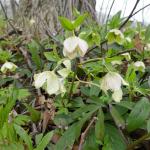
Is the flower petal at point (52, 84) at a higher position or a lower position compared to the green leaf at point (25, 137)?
higher

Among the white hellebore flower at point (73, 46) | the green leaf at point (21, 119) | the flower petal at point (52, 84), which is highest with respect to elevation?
the white hellebore flower at point (73, 46)

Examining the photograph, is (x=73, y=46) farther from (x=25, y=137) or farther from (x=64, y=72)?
(x=25, y=137)

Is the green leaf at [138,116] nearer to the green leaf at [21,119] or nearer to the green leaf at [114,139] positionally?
the green leaf at [114,139]

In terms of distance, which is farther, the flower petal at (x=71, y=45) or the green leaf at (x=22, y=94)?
the green leaf at (x=22, y=94)

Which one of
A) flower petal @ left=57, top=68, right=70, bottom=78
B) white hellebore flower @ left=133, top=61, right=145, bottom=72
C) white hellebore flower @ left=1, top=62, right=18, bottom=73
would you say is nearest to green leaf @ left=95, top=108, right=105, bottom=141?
flower petal @ left=57, top=68, right=70, bottom=78

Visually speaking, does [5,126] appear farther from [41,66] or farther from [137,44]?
[137,44]

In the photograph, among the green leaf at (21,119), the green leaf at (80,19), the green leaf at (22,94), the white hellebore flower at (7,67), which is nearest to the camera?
the green leaf at (80,19)

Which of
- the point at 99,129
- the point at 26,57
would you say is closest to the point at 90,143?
the point at 99,129

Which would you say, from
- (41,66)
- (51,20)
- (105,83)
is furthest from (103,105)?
(51,20)

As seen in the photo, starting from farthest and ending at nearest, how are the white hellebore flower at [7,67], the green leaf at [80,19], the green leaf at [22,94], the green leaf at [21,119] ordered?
1. the white hellebore flower at [7,67]
2. the green leaf at [22,94]
3. the green leaf at [21,119]
4. the green leaf at [80,19]

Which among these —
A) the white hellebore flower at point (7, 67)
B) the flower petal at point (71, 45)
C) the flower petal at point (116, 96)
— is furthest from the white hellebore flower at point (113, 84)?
the white hellebore flower at point (7, 67)
